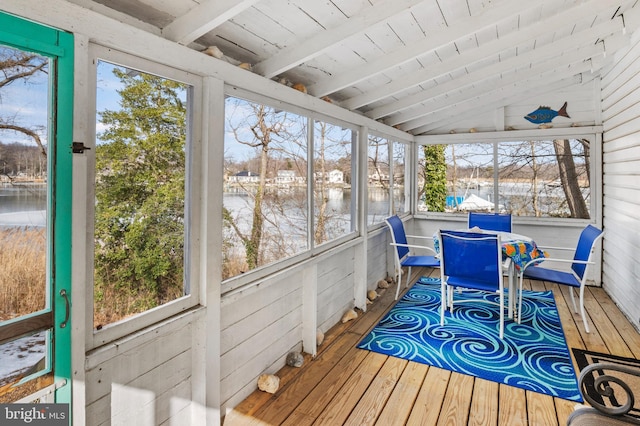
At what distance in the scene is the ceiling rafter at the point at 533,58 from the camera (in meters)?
3.13

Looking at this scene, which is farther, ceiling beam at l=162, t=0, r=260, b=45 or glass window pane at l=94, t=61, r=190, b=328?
ceiling beam at l=162, t=0, r=260, b=45

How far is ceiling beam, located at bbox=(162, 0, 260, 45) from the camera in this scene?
5.02 feet

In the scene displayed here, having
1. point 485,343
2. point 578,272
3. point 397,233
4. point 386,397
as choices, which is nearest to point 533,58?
point 578,272

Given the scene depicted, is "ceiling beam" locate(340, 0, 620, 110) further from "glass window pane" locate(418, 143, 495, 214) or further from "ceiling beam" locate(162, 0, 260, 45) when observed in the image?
"glass window pane" locate(418, 143, 495, 214)

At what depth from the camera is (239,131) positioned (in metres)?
2.13

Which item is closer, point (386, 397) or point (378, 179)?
point (386, 397)

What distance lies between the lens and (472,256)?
3.08 meters

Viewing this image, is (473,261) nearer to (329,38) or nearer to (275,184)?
(275,184)

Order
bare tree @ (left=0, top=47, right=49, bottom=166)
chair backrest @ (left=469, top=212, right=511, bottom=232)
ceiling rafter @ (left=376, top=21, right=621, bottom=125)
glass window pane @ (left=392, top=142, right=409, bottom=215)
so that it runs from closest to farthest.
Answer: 1. bare tree @ (left=0, top=47, right=49, bottom=166)
2. ceiling rafter @ (left=376, top=21, right=621, bottom=125)
3. chair backrest @ (left=469, top=212, right=511, bottom=232)
4. glass window pane @ (left=392, top=142, right=409, bottom=215)

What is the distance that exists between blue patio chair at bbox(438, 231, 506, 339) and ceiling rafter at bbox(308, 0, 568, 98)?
151cm

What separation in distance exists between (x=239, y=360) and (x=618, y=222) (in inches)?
165

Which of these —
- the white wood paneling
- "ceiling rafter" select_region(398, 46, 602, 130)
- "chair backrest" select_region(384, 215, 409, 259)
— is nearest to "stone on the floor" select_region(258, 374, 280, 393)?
the white wood paneling

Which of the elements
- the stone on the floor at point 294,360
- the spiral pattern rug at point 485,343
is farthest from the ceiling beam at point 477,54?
the stone on the floor at point 294,360

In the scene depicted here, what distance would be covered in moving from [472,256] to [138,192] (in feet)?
8.62
